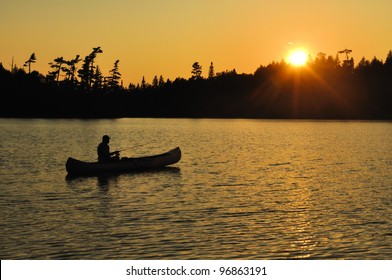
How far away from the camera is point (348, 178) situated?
45.5m

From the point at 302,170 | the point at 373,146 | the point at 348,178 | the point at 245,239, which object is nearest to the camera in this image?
the point at 245,239

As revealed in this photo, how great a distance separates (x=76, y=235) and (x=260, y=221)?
7.66 metres

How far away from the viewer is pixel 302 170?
52.3 meters

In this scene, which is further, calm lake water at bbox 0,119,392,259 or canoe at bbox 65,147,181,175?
canoe at bbox 65,147,181,175

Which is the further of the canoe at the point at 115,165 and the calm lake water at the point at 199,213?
the canoe at the point at 115,165

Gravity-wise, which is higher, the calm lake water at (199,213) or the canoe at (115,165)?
the canoe at (115,165)

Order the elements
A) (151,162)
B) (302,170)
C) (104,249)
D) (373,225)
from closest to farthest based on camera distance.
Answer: (104,249), (373,225), (151,162), (302,170)

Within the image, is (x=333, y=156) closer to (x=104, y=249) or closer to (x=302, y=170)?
(x=302, y=170)

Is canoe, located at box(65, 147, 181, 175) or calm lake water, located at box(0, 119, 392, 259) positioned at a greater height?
canoe, located at box(65, 147, 181, 175)

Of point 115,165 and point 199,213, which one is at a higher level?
point 115,165

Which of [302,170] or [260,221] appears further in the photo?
[302,170]

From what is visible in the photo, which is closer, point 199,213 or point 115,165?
point 199,213
